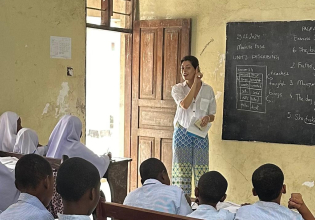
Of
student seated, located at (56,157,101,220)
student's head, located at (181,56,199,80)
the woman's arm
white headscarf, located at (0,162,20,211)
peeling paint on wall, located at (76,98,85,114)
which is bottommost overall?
white headscarf, located at (0,162,20,211)

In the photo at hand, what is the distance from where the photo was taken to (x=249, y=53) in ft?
15.6

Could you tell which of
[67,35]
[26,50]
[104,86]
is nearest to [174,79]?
[67,35]

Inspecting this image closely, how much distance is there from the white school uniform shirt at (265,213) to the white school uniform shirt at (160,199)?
13.7 inches

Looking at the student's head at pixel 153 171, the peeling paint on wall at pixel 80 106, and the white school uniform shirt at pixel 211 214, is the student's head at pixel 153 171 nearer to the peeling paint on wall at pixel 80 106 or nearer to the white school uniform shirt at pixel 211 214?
the white school uniform shirt at pixel 211 214

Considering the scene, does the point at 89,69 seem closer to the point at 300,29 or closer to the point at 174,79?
the point at 174,79

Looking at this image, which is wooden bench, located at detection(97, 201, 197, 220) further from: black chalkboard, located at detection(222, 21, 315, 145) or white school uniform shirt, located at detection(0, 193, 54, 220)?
black chalkboard, located at detection(222, 21, 315, 145)

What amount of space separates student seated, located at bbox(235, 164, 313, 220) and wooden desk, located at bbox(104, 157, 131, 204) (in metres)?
1.75

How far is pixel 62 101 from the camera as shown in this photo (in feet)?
15.2

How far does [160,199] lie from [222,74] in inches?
111

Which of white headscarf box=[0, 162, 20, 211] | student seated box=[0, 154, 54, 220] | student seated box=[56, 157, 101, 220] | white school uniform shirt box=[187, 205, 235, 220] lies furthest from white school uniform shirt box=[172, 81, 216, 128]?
student seated box=[56, 157, 101, 220]

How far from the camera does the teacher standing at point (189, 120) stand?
14.8 feet

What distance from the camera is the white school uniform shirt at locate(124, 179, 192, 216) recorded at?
2303mm

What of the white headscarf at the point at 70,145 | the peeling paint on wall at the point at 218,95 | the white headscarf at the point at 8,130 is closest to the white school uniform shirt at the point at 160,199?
the white headscarf at the point at 70,145

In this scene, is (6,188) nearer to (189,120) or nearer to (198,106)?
(189,120)
